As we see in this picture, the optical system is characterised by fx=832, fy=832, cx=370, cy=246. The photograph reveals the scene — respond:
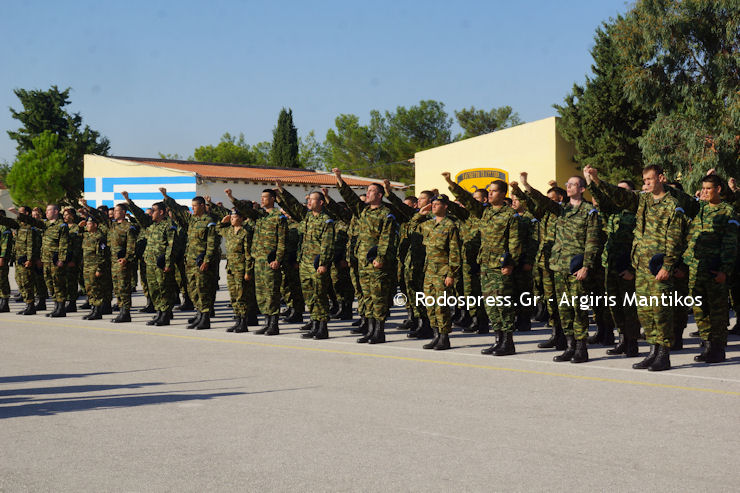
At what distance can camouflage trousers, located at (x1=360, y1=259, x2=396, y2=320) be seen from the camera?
10.8 metres

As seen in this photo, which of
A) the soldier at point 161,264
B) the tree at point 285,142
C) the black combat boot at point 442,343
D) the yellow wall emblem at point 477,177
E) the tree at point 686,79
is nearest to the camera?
the black combat boot at point 442,343

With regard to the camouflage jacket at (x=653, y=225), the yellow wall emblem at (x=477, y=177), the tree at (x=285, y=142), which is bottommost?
the camouflage jacket at (x=653, y=225)

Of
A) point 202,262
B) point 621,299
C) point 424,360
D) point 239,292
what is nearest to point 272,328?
point 239,292

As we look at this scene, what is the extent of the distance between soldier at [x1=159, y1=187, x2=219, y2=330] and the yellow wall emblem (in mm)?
20773

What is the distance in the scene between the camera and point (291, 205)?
12766 mm

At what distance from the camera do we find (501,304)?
9.52m

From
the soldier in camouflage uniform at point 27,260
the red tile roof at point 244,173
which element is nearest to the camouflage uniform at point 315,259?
the soldier in camouflage uniform at point 27,260

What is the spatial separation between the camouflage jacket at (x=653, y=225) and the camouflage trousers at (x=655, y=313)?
0.14m

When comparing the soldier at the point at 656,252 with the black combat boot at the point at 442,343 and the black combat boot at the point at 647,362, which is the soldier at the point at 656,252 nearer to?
the black combat boot at the point at 647,362

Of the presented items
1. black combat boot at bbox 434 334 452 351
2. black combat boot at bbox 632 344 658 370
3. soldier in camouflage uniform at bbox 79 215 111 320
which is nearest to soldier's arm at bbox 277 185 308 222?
black combat boot at bbox 434 334 452 351

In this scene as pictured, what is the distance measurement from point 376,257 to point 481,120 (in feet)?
258

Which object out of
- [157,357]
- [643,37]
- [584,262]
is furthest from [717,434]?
[643,37]

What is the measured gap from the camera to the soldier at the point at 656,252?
8.36 metres

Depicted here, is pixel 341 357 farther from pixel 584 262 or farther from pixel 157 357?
pixel 584 262
